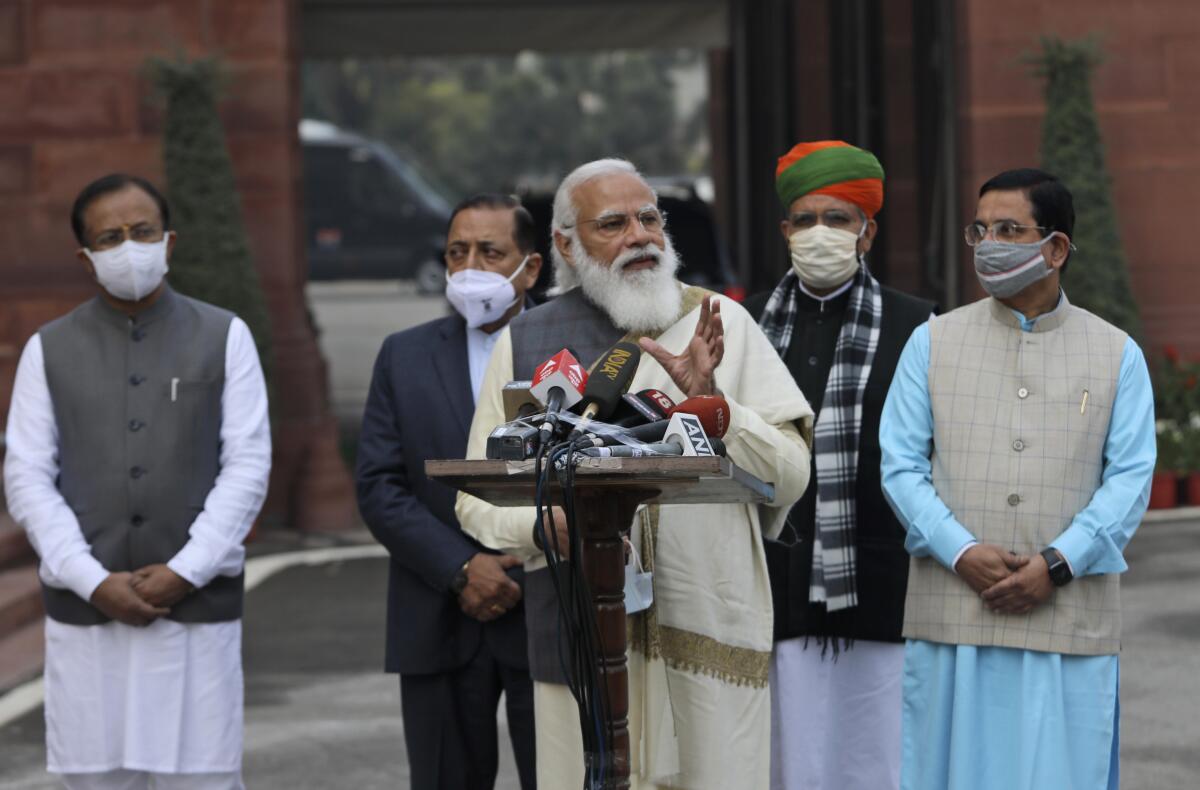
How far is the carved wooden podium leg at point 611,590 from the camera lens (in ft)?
12.8

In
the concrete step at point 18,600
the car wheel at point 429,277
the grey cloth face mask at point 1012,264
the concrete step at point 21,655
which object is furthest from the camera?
the car wheel at point 429,277

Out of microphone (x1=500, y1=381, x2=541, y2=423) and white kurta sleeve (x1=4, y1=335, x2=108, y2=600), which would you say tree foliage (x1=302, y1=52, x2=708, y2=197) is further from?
microphone (x1=500, y1=381, x2=541, y2=423)

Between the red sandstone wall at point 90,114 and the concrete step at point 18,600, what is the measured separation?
2.65 metres

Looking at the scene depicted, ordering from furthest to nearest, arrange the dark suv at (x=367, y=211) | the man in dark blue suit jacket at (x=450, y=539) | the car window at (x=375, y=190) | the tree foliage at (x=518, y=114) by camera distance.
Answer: the tree foliage at (x=518, y=114)
the car window at (x=375, y=190)
the dark suv at (x=367, y=211)
the man in dark blue suit jacket at (x=450, y=539)

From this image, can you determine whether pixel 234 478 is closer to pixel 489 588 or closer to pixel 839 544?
pixel 489 588

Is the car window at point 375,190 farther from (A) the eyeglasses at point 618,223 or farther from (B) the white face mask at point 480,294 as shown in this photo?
(A) the eyeglasses at point 618,223

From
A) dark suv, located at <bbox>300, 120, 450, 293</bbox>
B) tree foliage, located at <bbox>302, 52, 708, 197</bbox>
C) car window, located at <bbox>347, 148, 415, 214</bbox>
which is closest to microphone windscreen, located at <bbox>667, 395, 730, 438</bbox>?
dark suv, located at <bbox>300, 120, 450, 293</bbox>

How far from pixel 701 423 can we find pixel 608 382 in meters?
0.20

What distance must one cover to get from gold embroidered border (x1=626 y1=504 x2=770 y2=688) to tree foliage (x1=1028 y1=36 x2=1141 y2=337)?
8.38 m

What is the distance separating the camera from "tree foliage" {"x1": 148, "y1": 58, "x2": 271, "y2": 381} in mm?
12422

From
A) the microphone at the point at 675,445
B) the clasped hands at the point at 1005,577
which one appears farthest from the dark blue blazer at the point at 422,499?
the microphone at the point at 675,445

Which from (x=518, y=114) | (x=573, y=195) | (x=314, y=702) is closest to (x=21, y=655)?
(x=314, y=702)

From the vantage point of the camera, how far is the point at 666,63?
65188 millimetres

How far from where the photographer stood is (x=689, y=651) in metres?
4.51
